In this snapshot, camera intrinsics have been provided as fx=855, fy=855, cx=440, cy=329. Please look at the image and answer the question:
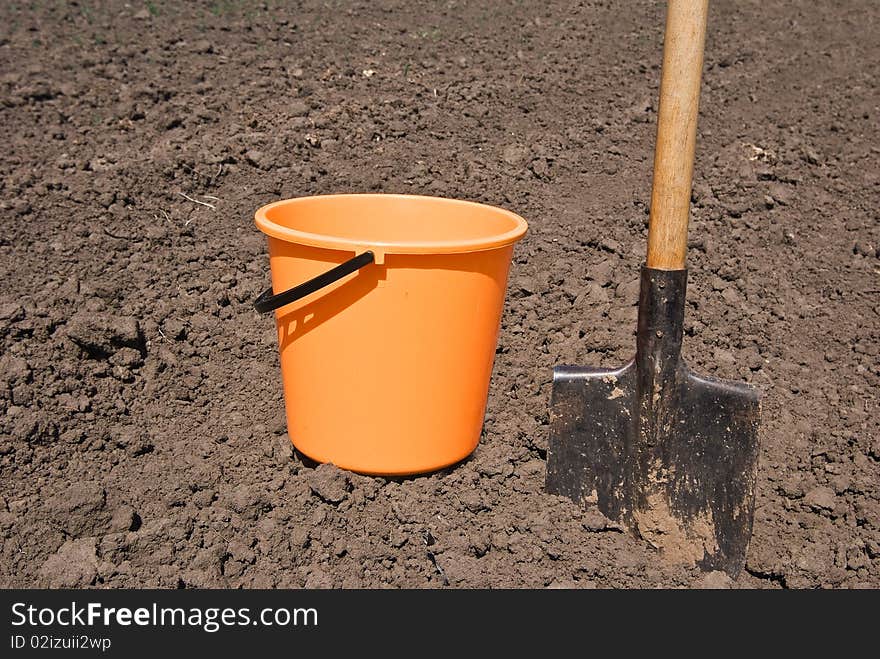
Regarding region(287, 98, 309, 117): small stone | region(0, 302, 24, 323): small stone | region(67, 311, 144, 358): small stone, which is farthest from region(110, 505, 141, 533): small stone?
region(287, 98, 309, 117): small stone

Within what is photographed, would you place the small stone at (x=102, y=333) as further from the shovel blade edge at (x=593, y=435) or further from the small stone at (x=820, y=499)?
the small stone at (x=820, y=499)

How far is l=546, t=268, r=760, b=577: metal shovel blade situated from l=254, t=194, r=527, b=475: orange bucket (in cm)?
27

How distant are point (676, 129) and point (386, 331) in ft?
2.78

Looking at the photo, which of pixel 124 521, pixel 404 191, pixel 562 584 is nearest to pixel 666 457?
pixel 562 584

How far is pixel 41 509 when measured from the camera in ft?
7.02

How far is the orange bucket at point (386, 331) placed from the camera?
2.02 meters

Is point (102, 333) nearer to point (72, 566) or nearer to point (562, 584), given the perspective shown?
point (72, 566)

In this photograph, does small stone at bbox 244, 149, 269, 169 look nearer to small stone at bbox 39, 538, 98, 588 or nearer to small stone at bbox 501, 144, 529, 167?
small stone at bbox 501, 144, 529, 167

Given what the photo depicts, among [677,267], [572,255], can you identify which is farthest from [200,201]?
[677,267]

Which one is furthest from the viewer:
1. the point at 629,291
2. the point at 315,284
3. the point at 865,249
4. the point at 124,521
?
the point at 865,249

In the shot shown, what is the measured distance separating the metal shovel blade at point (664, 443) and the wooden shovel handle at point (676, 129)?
0.28 feet

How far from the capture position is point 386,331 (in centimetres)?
208

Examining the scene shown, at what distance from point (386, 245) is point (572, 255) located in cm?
137

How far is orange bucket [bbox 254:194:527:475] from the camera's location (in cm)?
202
